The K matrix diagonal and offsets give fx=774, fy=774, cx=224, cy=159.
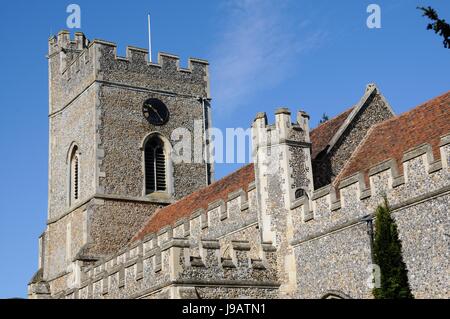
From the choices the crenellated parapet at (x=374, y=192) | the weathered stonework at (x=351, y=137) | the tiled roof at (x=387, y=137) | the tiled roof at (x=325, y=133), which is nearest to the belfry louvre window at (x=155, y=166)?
the tiled roof at (x=387, y=137)

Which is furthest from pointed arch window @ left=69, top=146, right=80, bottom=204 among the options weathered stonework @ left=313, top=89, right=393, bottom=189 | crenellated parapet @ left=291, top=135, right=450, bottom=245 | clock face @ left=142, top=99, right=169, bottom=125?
crenellated parapet @ left=291, top=135, right=450, bottom=245

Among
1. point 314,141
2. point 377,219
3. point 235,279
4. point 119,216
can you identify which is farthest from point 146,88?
point 377,219

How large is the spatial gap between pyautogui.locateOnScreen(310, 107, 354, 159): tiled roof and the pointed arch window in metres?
11.2

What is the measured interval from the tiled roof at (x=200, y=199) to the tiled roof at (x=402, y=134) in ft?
12.4

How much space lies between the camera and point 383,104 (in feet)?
A: 71.4

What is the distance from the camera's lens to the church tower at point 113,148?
28281 millimetres

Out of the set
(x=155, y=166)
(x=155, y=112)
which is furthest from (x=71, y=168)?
(x=155, y=112)

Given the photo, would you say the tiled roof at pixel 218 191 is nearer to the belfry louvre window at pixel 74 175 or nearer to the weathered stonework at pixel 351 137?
the weathered stonework at pixel 351 137

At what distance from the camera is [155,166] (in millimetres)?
29969

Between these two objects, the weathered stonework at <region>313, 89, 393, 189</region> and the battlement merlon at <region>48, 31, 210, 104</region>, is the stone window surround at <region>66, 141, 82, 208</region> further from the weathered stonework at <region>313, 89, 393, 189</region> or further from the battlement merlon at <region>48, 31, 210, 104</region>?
the weathered stonework at <region>313, 89, 393, 189</region>

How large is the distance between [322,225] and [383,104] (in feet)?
20.5

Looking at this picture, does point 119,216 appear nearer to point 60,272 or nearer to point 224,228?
point 60,272

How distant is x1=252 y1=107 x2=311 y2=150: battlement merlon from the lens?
61.2 feet

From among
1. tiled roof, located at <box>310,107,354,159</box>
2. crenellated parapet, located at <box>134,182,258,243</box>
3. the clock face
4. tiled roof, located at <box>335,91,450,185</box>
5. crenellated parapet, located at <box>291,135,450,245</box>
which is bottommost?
crenellated parapet, located at <box>291,135,450,245</box>
